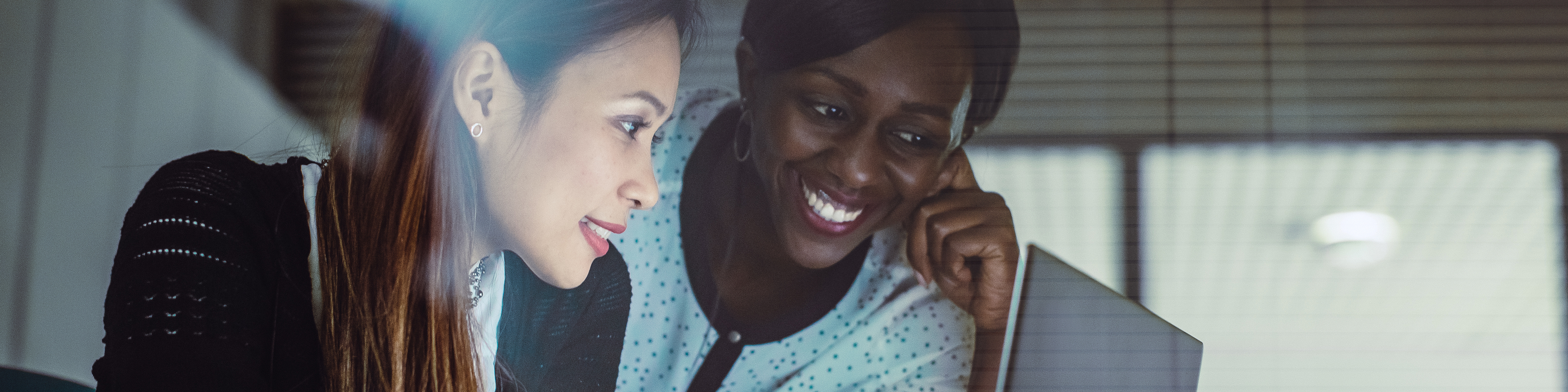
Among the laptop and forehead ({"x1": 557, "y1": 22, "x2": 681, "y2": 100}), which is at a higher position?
forehead ({"x1": 557, "y1": 22, "x2": 681, "y2": 100})

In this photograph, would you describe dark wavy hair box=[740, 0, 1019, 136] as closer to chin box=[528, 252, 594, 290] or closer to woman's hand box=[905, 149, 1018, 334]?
woman's hand box=[905, 149, 1018, 334]

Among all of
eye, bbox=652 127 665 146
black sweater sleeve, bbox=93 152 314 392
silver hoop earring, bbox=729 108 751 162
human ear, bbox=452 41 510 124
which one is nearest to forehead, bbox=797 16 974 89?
silver hoop earring, bbox=729 108 751 162

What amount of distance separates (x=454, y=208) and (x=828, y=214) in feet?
1.72

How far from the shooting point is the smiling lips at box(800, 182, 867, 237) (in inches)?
49.4

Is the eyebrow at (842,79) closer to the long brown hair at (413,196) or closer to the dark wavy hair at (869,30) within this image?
the dark wavy hair at (869,30)

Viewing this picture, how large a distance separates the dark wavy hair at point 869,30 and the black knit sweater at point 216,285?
1.61 ft

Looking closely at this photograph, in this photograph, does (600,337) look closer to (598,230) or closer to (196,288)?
(598,230)

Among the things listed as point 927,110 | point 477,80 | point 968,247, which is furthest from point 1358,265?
point 477,80

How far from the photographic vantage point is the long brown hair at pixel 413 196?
44.6 inches

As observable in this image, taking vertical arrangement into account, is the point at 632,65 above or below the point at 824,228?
above

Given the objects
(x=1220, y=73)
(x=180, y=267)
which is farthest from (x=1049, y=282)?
(x=180, y=267)

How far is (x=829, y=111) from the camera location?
48.7 inches

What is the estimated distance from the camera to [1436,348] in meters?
1.28

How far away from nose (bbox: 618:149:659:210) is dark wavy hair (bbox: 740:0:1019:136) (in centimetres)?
22
